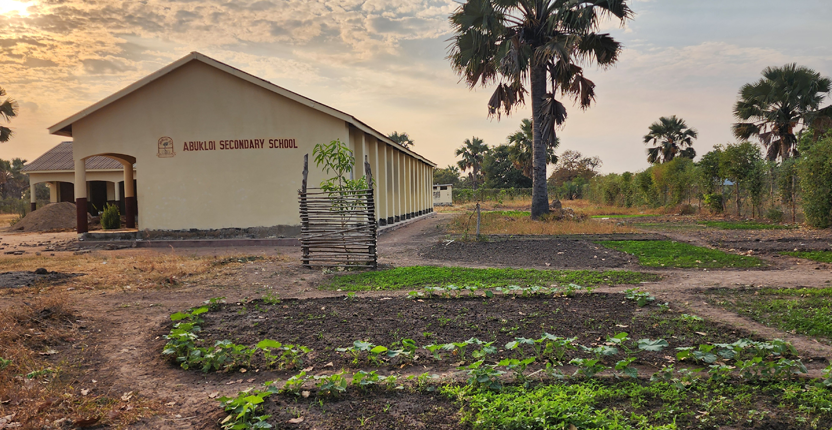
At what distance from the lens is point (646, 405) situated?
331 cm

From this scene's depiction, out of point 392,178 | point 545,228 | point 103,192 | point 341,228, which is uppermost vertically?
point 392,178

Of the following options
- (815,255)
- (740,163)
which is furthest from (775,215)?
(815,255)

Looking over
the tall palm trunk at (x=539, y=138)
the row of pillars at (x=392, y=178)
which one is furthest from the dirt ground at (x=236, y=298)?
the tall palm trunk at (x=539, y=138)

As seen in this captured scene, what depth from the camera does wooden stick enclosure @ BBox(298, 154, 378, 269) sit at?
10055mm

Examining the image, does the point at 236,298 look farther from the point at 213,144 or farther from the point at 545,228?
the point at 545,228

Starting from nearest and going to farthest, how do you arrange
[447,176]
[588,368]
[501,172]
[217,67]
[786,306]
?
[588,368]
[786,306]
[217,67]
[501,172]
[447,176]

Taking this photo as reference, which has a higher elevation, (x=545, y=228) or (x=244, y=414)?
(x=545, y=228)

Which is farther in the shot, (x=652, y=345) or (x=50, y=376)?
(x=50, y=376)

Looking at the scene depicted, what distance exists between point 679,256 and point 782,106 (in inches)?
818

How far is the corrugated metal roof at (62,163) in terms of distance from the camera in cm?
2488

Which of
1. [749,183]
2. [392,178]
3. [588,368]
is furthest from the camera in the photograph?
[392,178]

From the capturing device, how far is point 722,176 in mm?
22594

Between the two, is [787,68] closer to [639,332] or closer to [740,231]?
[740,231]

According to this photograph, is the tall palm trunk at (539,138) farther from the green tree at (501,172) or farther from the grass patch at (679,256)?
the green tree at (501,172)
